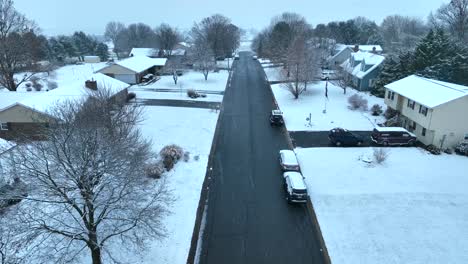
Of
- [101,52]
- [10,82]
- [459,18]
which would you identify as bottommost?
[10,82]

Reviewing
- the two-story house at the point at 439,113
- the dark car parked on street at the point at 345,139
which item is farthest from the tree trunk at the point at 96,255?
the two-story house at the point at 439,113

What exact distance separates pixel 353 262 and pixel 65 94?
31.3 m

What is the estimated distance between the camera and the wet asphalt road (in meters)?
16.2

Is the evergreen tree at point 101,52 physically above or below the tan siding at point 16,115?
above

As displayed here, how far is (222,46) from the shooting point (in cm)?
9262

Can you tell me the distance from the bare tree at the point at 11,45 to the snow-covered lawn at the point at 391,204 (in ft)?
134

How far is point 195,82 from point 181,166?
120 ft

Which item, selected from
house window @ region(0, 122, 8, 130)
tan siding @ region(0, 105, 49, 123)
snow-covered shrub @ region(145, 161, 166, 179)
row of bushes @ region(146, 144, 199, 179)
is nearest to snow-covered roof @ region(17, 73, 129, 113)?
tan siding @ region(0, 105, 49, 123)

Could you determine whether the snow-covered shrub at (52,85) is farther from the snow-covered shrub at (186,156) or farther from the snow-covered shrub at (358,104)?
the snow-covered shrub at (358,104)

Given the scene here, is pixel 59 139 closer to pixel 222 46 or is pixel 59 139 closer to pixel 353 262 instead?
pixel 353 262

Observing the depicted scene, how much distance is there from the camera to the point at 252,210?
1962cm

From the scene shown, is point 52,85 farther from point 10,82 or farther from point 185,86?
point 185,86

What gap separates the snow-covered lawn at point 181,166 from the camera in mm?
16125

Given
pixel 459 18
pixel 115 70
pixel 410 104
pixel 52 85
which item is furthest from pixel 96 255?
pixel 459 18
